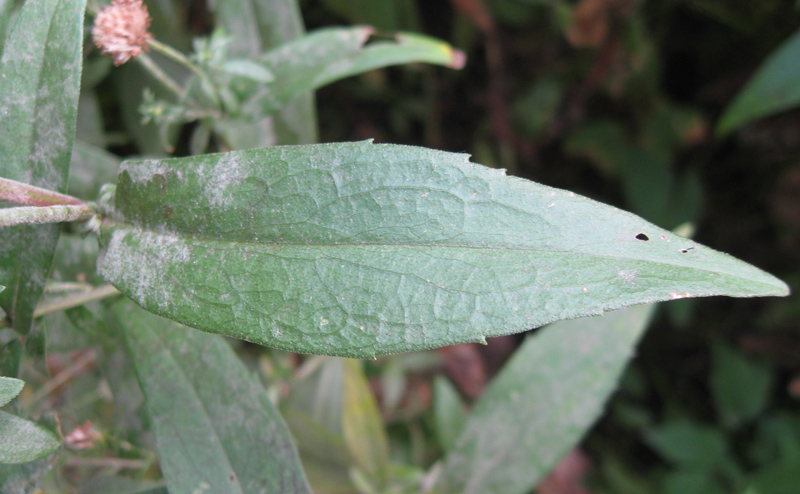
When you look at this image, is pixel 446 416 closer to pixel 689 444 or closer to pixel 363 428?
pixel 363 428

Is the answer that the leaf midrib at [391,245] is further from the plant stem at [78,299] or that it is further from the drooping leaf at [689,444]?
the drooping leaf at [689,444]

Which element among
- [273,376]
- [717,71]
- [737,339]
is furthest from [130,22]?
[737,339]

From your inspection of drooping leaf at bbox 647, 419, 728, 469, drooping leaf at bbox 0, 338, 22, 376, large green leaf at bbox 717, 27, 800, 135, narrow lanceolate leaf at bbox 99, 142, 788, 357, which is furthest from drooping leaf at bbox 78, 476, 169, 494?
drooping leaf at bbox 647, 419, 728, 469

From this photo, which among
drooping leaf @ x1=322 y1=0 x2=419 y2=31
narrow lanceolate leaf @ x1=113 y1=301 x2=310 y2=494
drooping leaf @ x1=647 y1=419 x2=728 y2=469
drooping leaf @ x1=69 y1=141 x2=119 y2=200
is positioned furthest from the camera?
drooping leaf @ x1=647 y1=419 x2=728 y2=469

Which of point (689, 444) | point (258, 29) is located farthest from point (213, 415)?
point (689, 444)

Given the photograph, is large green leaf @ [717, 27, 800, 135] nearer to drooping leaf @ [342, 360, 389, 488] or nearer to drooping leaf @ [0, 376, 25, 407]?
drooping leaf @ [342, 360, 389, 488]

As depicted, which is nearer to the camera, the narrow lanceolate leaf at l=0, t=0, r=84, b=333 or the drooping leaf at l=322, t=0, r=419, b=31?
the narrow lanceolate leaf at l=0, t=0, r=84, b=333
